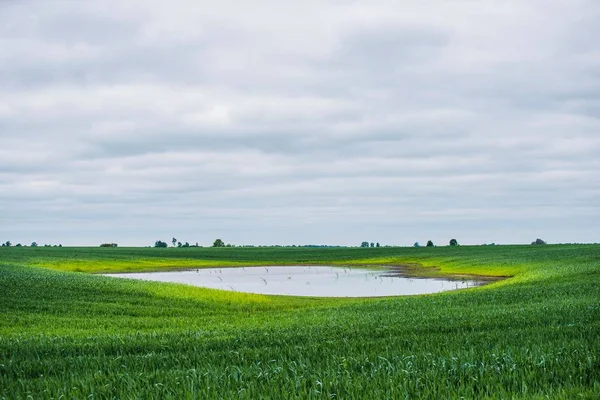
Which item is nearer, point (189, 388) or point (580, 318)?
point (189, 388)

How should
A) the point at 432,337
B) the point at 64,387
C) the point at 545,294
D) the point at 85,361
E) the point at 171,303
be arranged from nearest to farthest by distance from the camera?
the point at 64,387, the point at 85,361, the point at 432,337, the point at 545,294, the point at 171,303

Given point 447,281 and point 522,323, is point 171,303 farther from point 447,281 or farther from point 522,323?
point 447,281

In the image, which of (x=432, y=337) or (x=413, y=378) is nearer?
(x=413, y=378)

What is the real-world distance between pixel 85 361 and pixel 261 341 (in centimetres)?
431

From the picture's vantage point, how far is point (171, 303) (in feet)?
111

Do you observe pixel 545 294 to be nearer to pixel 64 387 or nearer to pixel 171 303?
pixel 171 303

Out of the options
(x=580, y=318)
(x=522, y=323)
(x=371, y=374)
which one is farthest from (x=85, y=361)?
(x=580, y=318)

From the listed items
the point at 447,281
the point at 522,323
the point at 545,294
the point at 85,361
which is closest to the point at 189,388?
the point at 85,361

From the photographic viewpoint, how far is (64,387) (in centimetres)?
888

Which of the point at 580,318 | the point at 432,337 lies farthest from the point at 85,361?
the point at 580,318

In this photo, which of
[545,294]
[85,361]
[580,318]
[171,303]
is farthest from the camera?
[171,303]

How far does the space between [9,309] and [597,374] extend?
27.0 metres

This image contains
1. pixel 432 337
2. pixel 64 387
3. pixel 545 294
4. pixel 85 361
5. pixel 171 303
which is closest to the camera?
pixel 64 387

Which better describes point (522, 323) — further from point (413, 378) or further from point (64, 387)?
point (64, 387)
